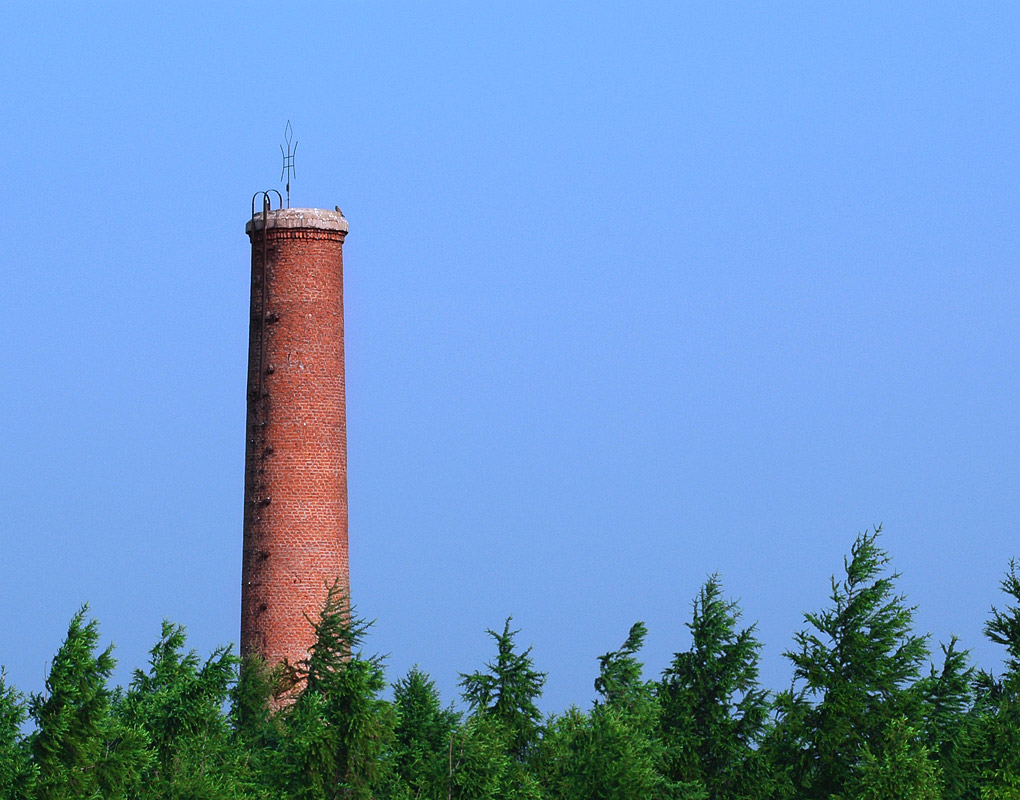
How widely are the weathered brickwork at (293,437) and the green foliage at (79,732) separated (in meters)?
10.0

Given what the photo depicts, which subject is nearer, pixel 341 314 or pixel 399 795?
pixel 399 795

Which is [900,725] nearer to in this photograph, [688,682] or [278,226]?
[688,682]

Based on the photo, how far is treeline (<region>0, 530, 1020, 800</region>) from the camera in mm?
33062

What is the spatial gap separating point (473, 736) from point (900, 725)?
767 cm

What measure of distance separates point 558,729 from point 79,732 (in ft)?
32.1

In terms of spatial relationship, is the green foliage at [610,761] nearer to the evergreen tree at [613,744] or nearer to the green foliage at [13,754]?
the evergreen tree at [613,744]

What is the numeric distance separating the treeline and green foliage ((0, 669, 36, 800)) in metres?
0.03

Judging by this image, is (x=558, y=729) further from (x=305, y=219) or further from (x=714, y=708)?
(x=305, y=219)

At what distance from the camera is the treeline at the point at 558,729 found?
33.1 m

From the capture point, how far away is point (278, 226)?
4503 cm

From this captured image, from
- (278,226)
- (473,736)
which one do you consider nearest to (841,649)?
(473,736)

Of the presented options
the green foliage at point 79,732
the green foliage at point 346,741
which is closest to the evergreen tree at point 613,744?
the green foliage at point 346,741

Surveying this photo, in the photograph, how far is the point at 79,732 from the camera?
33.4 m

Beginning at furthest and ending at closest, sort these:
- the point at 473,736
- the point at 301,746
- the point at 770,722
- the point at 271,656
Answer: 1. the point at 271,656
2. the point at 770,722
3. the point at 473,736
4. the point at 301,746
